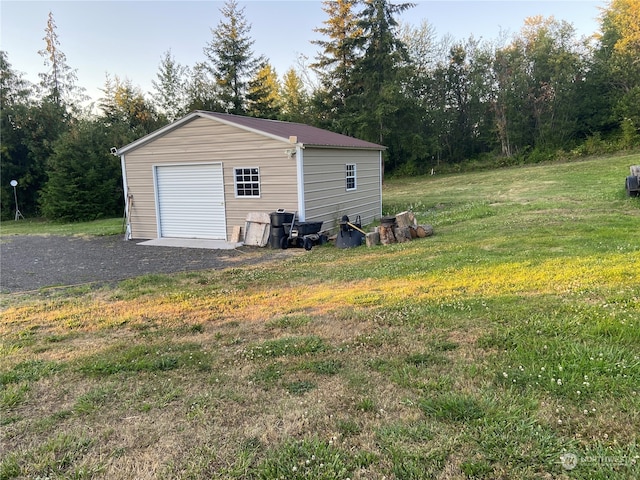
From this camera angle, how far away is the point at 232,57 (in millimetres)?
30641

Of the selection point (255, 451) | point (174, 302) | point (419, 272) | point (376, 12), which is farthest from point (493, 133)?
point (255, 451)

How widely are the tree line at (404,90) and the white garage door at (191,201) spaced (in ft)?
46.6

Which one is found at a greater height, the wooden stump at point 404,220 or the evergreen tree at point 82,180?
the evergreen tree at point 82,180

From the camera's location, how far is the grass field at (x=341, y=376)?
2277 mm

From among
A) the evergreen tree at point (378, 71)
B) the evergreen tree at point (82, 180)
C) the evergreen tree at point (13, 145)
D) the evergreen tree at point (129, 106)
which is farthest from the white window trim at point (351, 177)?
the evergreen tree at point (129, 106)

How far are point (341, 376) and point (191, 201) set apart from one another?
988 centimetres

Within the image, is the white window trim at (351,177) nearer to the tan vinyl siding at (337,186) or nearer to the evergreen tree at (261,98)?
the tan vinyl siding at (337,186)

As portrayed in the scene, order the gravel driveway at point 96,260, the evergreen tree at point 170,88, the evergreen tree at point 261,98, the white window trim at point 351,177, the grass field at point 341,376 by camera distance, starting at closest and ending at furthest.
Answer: the grass field at point 341,376, the gravel driveway at point 96,260, the white window trim at point 351,177, the evergreen tree at point 261,98, the evergreen tree at point 170,88

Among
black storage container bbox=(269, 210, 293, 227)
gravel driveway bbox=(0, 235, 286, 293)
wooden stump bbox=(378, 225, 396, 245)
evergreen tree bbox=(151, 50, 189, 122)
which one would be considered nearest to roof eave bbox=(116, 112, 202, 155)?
gravel driveway bbox=(0, 235, 286, 293)

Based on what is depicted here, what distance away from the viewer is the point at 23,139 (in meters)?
23.6

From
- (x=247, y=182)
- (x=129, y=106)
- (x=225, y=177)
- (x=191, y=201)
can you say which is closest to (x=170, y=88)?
(x=129, y=106)

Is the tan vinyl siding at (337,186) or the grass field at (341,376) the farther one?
the tan vinyl siding at (337,186)

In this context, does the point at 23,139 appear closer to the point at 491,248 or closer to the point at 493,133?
the point at 491,248

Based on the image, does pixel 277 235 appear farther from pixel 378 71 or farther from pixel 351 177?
pixel 378 71
